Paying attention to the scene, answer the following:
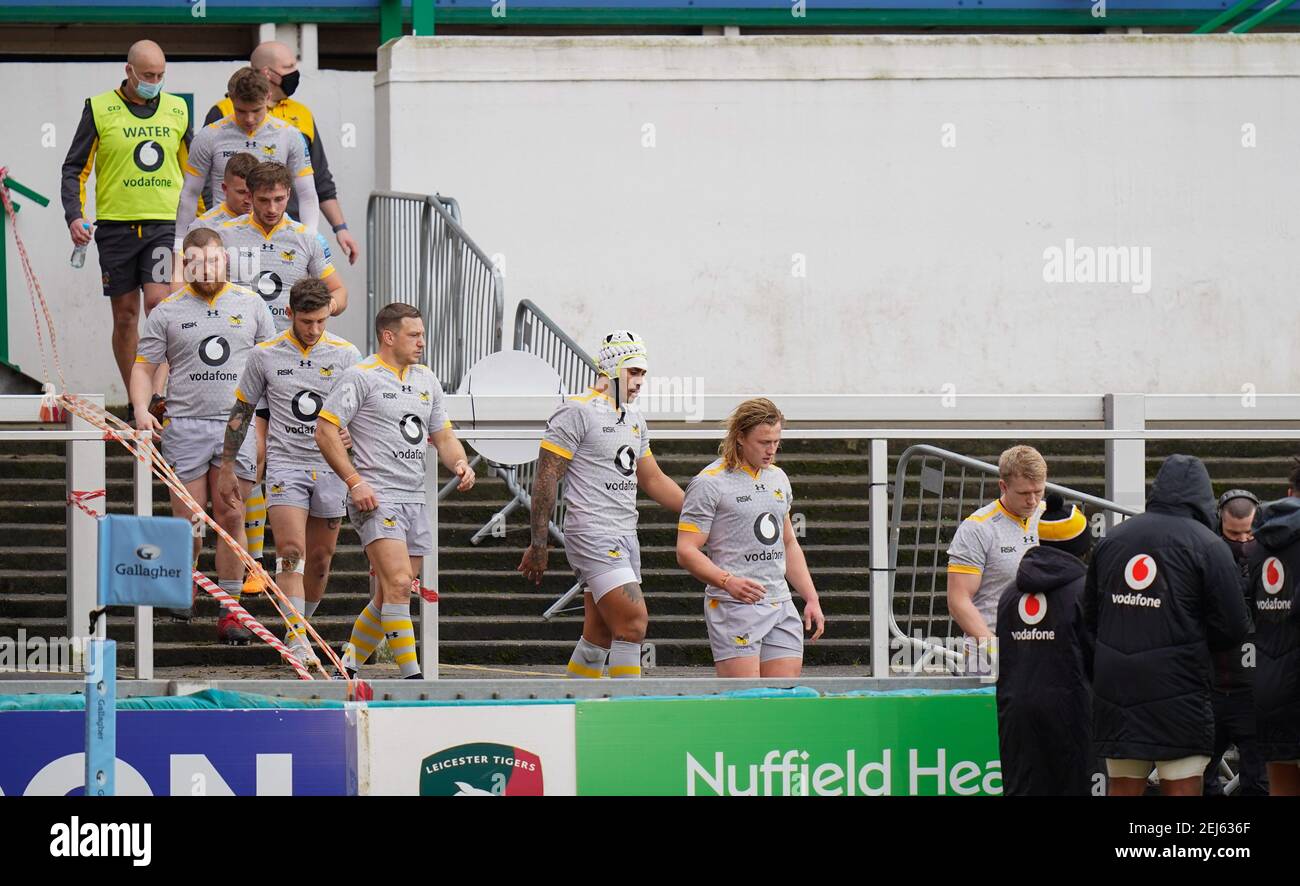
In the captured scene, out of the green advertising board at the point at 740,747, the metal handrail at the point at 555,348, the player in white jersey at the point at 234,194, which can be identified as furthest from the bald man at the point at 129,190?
the green advertising board at the point at 740,747

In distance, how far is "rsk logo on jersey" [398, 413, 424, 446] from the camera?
10.3m

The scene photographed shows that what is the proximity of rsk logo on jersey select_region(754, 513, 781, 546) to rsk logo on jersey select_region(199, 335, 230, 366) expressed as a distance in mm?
3109

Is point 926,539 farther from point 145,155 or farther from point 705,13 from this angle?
point 705,13

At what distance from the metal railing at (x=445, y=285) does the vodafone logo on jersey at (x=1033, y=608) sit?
646 centimetres

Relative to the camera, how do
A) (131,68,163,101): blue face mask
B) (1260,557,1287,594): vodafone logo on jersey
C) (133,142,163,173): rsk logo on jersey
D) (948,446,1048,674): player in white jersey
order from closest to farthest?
(1260,557,1287,594): vodafone logo on jersey
(948,446,1048,674): player in white jersey
(131,68,163,101): blue face mask
(133,142,163,173): rsk logo on jersey

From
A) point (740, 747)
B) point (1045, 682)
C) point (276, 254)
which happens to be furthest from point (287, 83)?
point (1045, 682)

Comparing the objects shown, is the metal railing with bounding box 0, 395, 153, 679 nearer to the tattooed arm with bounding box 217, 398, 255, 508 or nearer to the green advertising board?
the tattooed arm with bounding box 217, 398, 255, 508

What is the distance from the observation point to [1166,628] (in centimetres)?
790

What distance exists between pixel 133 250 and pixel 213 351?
8.23ft

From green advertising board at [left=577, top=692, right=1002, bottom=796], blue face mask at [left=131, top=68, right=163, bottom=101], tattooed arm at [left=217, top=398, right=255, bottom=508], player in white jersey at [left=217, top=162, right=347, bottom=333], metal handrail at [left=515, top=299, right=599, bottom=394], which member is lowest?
green advertising board at [left=577, top=692, right=1002, bottom=796]

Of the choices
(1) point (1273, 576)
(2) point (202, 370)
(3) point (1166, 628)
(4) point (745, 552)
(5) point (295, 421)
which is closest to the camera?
(3) point (1166, 628)

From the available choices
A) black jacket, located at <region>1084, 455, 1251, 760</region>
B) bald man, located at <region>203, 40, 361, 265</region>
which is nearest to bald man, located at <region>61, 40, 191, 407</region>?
bald man, located at <region>203, 40, 361, 265</region>

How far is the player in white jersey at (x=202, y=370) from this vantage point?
1112 cm

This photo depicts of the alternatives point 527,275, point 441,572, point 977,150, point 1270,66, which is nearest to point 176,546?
point 441,572
